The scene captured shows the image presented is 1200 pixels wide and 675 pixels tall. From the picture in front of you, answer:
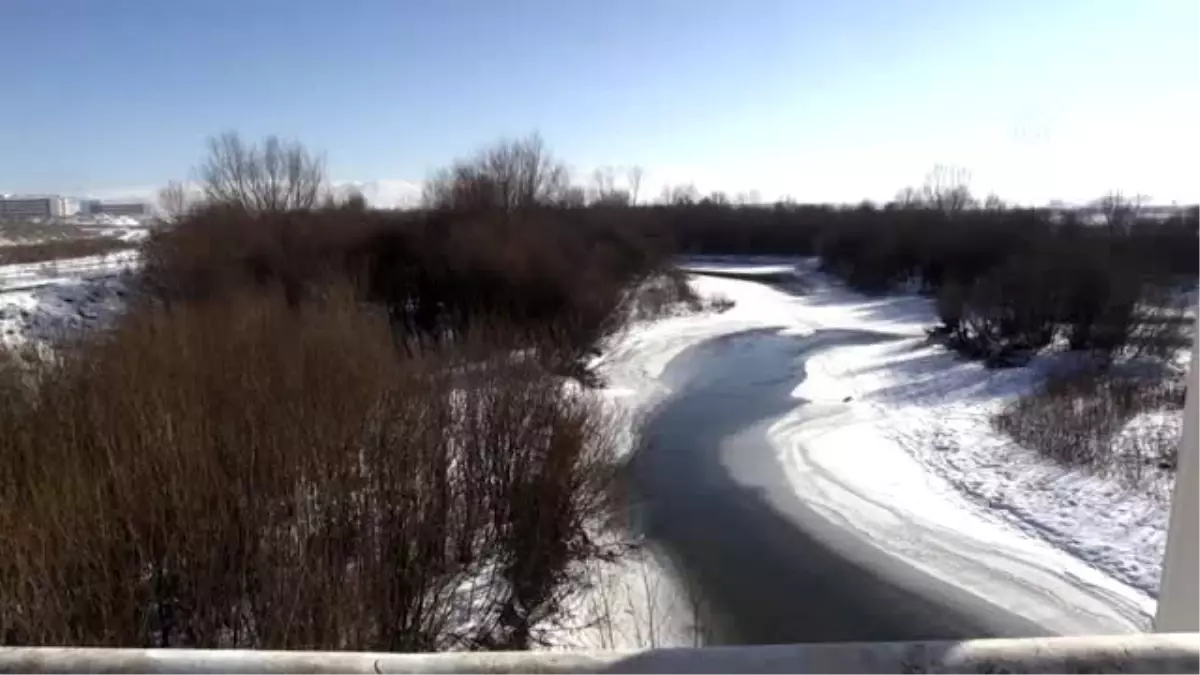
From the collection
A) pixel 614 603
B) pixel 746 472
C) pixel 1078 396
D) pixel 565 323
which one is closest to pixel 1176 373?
pixel 1078 396

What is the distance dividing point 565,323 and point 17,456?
1364 cm

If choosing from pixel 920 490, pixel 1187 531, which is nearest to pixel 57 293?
pixel 920 490

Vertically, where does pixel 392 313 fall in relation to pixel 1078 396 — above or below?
above

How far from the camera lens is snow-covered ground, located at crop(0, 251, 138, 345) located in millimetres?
19234

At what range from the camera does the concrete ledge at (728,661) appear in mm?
1968

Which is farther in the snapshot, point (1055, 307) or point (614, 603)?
point (1055, 307)

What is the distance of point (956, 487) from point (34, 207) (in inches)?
5685

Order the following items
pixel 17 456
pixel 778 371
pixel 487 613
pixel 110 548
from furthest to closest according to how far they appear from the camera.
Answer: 1. pixel 778 371
2. pixel 487 613
3. pixel 17 456
4. pixel 110 548

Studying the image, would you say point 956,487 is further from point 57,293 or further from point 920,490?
point 57,293

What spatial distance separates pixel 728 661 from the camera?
1.98 metres

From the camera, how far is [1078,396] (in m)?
16.0

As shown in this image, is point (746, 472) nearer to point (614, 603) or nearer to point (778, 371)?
point (614, 603)

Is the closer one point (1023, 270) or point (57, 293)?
point (57, 293)

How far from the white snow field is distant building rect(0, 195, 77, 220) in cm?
11575
